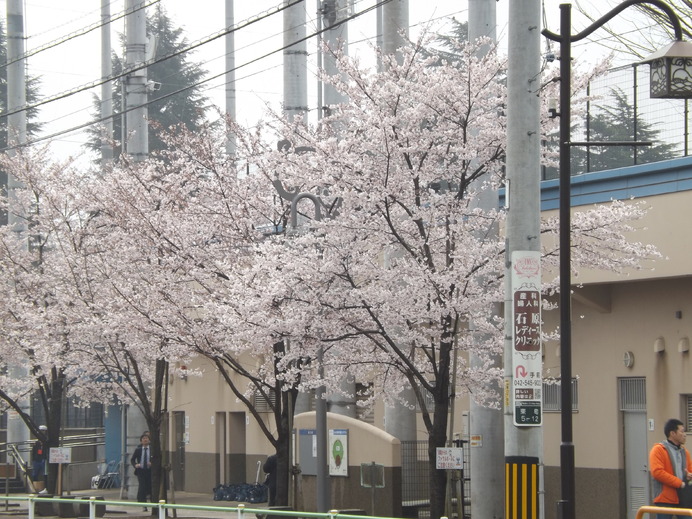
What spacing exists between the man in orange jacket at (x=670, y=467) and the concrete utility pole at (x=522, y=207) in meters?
1.30

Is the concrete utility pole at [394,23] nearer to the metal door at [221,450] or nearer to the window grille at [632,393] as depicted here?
the window grille at [632,393]

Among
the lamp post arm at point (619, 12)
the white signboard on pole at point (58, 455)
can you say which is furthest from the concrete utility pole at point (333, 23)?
the lamp post arm at point (619, 12)

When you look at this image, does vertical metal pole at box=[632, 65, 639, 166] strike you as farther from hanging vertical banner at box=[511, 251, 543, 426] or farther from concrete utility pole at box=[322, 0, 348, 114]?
hanging vertical banner at box=[511, 251, 543, 426]

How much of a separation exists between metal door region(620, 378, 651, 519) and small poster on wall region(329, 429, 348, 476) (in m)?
5.73

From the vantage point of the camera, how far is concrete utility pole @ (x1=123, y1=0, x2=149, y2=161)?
1112 inches

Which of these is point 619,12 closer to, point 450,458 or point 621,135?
point 450,458

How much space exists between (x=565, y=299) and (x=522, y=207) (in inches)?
47.6

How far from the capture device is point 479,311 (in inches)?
715

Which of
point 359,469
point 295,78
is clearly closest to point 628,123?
point 295,78

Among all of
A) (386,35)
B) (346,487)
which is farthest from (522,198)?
(346,487)

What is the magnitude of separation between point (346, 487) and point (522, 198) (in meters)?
12.2

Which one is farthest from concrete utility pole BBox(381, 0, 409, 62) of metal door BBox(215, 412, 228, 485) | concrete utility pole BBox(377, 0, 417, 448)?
metal door BBox(215, 412, 228, 485)

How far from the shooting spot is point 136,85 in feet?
94.7

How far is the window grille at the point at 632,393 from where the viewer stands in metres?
21.5
